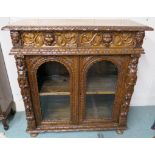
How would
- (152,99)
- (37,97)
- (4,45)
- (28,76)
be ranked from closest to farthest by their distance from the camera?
(28,76), (37,97), (4,45), (152,99)

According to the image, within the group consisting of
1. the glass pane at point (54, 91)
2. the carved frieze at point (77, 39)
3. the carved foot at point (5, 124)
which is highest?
the carved frieze at point (77, 39)

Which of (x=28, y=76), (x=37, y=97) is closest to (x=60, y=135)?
(x=37, y=97)

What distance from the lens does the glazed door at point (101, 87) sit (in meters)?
1.34

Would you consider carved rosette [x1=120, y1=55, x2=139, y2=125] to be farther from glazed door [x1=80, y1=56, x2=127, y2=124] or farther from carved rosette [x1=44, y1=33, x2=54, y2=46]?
carved rosette [x1=44, y1=33, x2=54, y2=46]

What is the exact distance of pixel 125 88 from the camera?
1.43 metres

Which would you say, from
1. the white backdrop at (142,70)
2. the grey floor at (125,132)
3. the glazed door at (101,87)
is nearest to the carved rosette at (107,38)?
the glazed door at (101,87)

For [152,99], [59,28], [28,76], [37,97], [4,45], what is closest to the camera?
[59,28]

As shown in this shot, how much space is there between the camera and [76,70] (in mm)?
1338

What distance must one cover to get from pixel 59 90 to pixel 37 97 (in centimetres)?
19

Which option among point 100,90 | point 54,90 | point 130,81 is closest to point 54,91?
point 54,90

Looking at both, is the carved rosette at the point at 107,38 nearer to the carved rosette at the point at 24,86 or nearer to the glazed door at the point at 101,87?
the glazed door at the point at 101,87

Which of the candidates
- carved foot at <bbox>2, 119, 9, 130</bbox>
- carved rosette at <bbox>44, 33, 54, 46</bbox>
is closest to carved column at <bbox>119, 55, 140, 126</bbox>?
carved rosette at <bbox>44, 33, 54, 46</bbox>

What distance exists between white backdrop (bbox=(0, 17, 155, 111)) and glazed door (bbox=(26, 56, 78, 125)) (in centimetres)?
43
